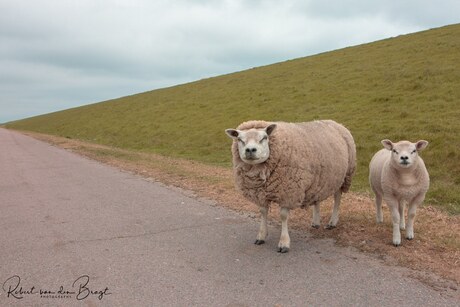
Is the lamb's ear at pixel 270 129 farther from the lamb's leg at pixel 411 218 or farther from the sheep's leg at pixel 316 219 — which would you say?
the lamb's leg at pixel 411 218

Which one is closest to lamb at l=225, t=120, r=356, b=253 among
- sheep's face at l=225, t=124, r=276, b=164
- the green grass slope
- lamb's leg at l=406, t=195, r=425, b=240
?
sheep's face at l=225, t=124, r=276, b=164

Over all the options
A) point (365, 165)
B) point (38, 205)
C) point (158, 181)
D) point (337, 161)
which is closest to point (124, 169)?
point (158, 181)

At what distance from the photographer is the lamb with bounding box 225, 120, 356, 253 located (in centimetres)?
578

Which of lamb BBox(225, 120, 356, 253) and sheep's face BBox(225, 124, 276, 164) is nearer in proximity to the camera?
sheep's face BBox(225, 124, 276, 164)

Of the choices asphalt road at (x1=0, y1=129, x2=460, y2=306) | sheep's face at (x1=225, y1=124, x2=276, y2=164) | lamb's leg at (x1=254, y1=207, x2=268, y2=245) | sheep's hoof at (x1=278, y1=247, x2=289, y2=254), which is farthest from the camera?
lamb's leg at (x1=254, y1=207, x2=268, y2=245)

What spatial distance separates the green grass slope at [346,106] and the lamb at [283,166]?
362 centimetres

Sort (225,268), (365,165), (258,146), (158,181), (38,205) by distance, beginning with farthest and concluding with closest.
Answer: (365,165) → (158,181) → (38,205) → (258,146) → (225,268)

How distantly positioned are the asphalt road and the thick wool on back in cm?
77

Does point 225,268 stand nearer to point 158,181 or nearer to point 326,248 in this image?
point 326,248

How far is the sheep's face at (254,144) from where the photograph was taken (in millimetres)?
5562

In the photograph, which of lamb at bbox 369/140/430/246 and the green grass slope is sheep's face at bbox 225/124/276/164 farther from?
the green grass slope

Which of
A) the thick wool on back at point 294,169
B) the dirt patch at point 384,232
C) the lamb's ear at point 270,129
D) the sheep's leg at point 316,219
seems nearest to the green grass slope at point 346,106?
the dirt patch at point 384,232

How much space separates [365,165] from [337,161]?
21.6ft

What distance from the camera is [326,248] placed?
5.78 metres
